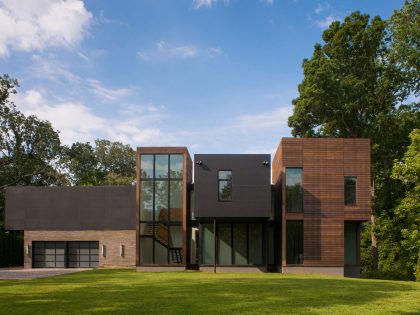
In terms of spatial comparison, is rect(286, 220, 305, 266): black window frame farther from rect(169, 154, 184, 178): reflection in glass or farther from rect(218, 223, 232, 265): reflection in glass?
rect(169, 154, 184, 178): reflection in glass

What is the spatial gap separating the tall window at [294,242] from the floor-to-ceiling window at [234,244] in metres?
1.70

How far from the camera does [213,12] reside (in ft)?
72.3

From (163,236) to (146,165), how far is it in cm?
424

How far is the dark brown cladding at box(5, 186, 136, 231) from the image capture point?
34.7m

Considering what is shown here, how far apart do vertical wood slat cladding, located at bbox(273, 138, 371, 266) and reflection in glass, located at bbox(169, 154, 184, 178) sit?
5.75 meters

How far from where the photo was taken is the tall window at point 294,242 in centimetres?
2780

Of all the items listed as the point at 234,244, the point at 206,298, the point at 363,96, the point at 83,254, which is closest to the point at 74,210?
the point at 83,254

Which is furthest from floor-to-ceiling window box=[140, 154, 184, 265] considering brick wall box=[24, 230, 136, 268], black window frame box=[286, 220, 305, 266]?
black window frame box=[286, 220, 305, 266]

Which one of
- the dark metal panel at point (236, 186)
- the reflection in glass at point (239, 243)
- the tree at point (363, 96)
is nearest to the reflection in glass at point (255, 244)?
the reflection in glass at point (239, 243)

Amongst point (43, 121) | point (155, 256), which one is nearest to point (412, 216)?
point (155, 256)

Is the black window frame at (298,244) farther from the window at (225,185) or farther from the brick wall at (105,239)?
the brick wall at (105,239)

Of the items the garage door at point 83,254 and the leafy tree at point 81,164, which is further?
the leafy tree at point 81,164

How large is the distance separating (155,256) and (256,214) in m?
6.46

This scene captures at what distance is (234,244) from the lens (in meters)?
29.3
